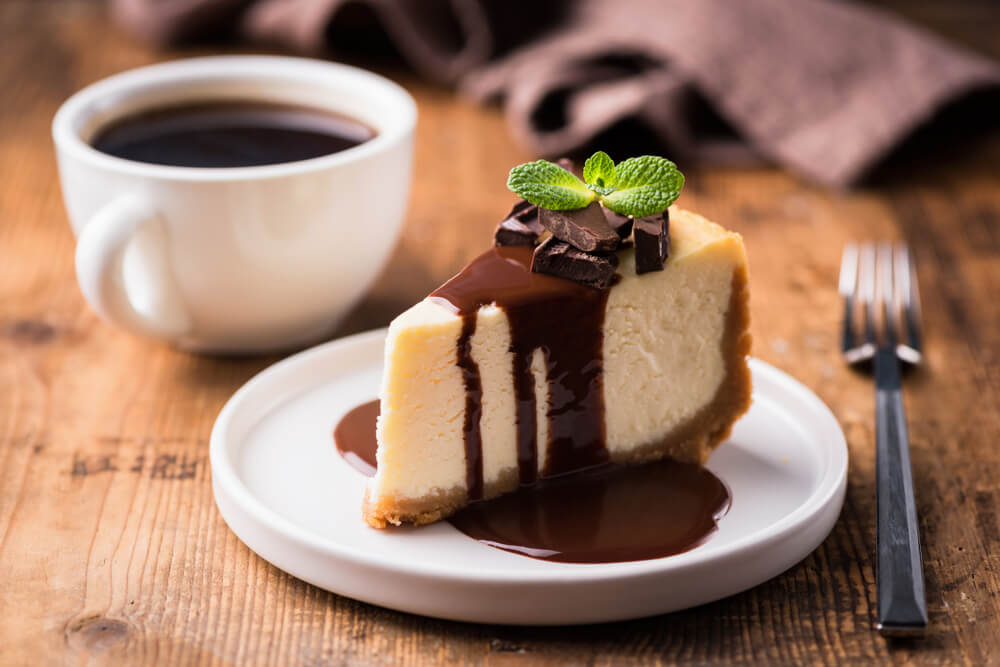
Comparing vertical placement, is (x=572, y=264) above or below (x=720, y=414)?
above

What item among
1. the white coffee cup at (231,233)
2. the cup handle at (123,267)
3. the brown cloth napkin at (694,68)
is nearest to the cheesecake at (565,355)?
the white coffee cup at (231,233)

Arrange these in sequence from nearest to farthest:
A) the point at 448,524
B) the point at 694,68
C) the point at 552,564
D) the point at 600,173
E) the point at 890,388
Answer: the point at 552,564
the point at 448,524
the point at 600,173
the point at 890,388
the point at 694,68

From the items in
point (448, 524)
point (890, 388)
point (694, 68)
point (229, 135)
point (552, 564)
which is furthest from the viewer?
point (694, 68)

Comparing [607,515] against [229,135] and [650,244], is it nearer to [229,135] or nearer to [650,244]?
[650,244]

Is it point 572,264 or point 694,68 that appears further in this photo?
point 694,68

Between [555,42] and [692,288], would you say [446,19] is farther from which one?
[692,288]

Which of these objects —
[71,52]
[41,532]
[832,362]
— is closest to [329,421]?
[41,532]

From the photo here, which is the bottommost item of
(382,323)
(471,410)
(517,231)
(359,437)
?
(382,323)

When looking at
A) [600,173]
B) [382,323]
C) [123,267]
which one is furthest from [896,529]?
[123,267]

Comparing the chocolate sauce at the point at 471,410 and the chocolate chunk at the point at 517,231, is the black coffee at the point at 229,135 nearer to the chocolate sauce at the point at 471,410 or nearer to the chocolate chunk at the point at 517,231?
the chocolate chunk at the point at 517,231
